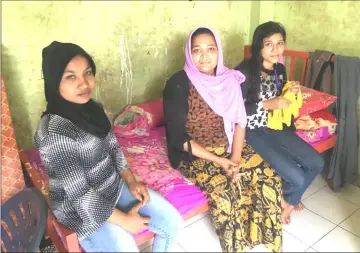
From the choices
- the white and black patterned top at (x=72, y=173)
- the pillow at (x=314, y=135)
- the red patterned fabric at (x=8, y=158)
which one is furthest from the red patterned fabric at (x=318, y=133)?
the red patterned fabric at (x=8, y=158)

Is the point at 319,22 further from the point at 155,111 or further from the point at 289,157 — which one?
the point at 155,111

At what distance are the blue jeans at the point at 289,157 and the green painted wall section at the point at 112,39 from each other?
792 millimetres

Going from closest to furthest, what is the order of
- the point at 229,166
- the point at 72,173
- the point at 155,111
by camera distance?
the point at 72,173
the point at 229,166
the point at 155,111

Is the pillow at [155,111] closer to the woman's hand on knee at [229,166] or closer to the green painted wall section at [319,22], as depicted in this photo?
the woman's hand on knee at [229,166]

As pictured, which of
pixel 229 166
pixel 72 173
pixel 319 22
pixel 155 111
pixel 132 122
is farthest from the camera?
pixel 319 22

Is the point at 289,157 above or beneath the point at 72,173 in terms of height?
beneath

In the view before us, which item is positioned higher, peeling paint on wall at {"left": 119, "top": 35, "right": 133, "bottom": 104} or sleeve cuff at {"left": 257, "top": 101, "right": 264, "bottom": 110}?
peeling paint on wall at {"left": 119, "top": 35, "right": 133, "bottom": 104}

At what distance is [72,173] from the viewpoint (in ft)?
3.47

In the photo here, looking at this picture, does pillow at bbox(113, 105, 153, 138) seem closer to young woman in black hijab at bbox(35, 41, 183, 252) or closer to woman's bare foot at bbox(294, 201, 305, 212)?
young woman in black hijab at bbox(35, 41, 183, 252)

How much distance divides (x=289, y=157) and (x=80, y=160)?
1.07m

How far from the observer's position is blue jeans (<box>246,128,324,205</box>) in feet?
5.18

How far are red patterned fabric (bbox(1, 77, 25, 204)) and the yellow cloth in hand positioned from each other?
48.6 inches

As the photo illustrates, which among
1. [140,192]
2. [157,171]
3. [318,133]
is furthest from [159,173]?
[318,133]

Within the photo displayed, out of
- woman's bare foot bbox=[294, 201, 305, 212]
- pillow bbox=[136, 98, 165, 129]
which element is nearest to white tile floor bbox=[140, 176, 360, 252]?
woman's bare foot bbox=[294, 201, 305, 212]
